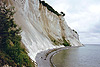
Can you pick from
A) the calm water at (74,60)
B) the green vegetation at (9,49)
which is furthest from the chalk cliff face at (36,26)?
the green vegetation at (9,49)

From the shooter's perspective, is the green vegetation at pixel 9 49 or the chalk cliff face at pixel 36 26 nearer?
the green vegetation at pixel 9 49

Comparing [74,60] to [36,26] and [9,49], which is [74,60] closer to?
[36,26]

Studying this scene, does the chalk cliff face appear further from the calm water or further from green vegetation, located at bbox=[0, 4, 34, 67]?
green vegetation, located at bbox=[0, 4, 34, 67]

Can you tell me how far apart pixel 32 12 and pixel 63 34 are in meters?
35.6

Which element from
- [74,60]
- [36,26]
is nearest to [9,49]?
[74,60]

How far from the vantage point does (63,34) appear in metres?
71.8

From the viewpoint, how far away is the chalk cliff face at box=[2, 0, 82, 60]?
25331 mm

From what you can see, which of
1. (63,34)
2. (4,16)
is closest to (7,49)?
(4,16)

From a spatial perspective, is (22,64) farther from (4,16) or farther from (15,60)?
(4,16)

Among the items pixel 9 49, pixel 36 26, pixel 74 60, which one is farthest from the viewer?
pixel 36 26

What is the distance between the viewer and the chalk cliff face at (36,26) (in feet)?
83.1

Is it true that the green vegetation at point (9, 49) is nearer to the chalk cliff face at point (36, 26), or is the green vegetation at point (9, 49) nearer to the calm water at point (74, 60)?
the chalk cliff face at point (36, 26)

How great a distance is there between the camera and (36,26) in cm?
3853

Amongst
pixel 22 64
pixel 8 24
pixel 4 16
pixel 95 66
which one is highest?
pixel 4 16
